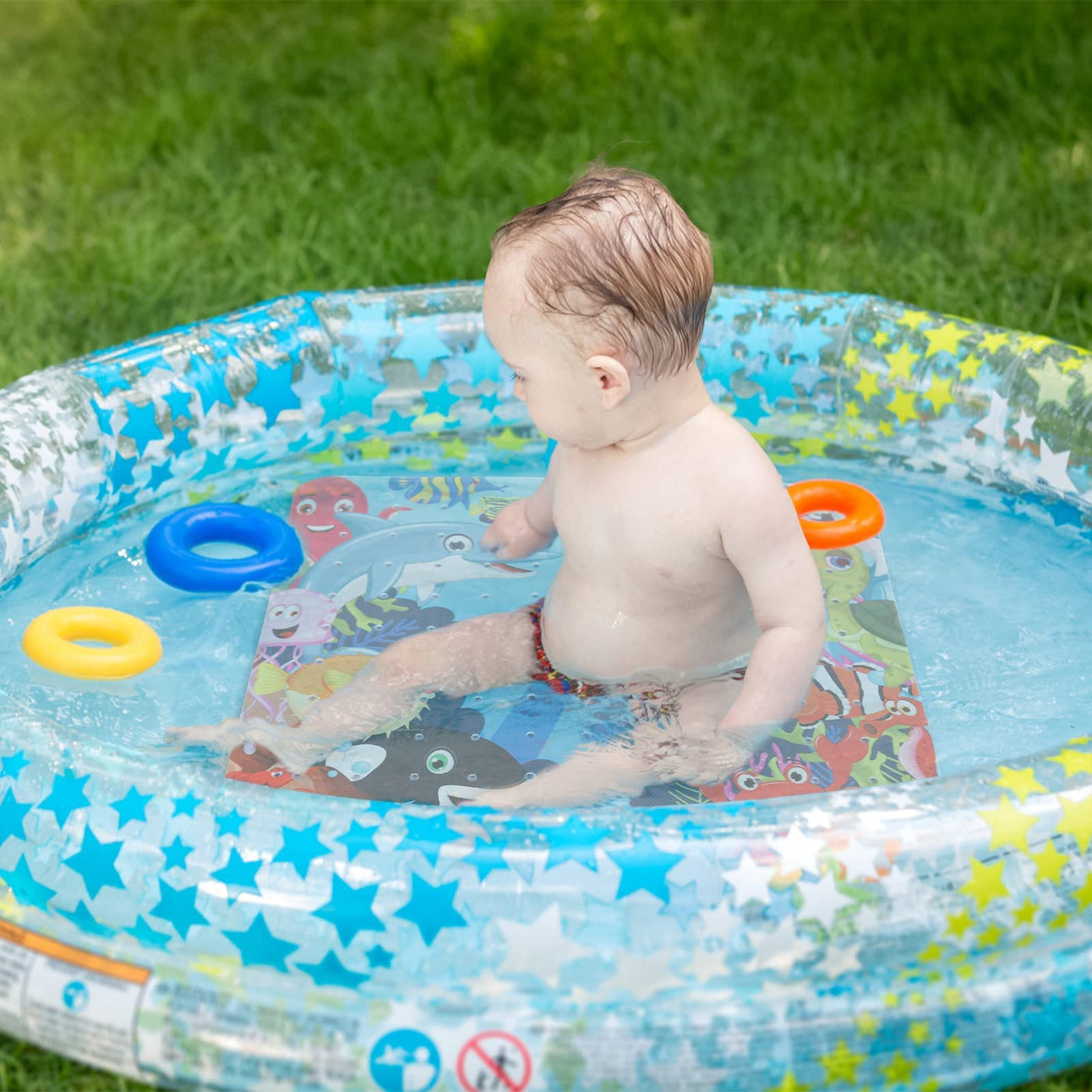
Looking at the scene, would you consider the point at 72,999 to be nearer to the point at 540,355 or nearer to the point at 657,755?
the point at 657,755

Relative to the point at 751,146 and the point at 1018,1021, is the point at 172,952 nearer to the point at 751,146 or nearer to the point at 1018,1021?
the point at 1018,1021

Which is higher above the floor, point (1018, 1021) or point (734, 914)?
point (734, 914)

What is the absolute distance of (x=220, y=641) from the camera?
265 centimetres

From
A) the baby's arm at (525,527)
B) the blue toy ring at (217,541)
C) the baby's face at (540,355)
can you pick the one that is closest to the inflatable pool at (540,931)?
the baby's face at (540,355)

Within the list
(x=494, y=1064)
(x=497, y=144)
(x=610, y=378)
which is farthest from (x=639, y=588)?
(x=497, y=144)

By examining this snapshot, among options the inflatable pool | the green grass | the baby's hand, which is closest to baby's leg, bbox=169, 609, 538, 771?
the baby's hand

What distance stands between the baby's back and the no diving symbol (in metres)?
0.74

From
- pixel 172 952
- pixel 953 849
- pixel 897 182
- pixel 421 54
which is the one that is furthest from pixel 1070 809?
pixel 421 54

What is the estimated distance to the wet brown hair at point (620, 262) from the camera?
201cm

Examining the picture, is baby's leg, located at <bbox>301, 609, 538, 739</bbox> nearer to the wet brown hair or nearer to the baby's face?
the baby's face

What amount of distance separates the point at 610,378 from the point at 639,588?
1.16 ft

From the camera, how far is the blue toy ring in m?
2.74

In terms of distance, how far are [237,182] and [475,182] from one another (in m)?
0.69

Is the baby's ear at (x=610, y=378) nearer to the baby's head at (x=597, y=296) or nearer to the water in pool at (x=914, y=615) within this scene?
the baby's head at (x=597, y=296)
